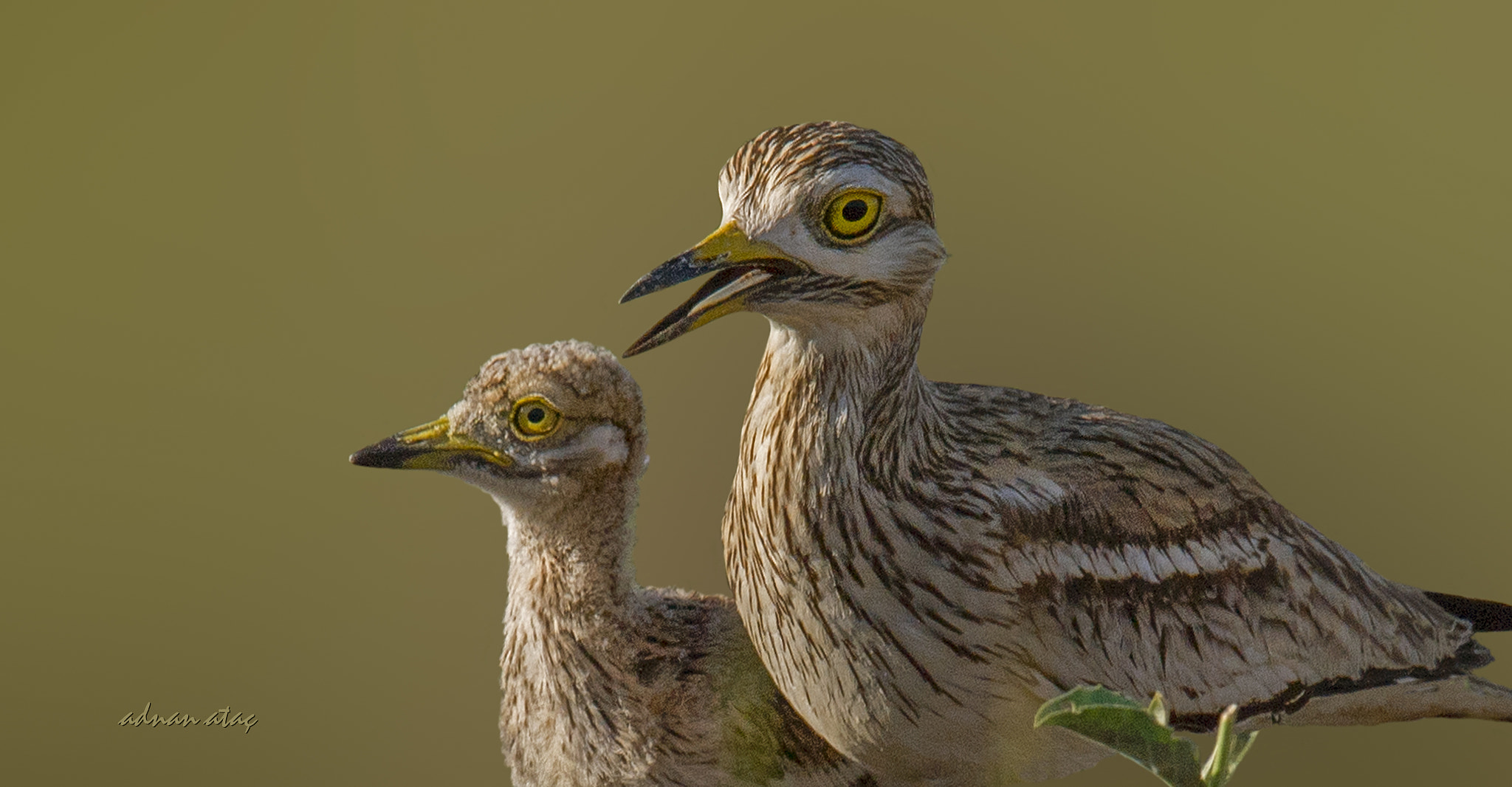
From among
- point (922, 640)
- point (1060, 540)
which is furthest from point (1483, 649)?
point (922, 640)

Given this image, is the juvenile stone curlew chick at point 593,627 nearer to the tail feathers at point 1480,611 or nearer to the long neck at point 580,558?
the long neck at point 580,558

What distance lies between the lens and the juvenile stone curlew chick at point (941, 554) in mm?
1785

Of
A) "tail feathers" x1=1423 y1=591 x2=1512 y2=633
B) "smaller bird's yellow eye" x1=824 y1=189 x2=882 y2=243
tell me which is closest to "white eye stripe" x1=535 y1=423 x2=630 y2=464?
"smaller bird's yellow eye" x1=824 y1=189 x2=882 y2=243

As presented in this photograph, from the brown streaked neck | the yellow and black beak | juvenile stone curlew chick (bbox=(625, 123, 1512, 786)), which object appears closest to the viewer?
the yellow and black beak

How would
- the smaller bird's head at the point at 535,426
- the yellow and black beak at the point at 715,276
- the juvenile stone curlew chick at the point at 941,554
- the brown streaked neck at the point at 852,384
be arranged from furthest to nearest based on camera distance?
the smaller bird's head at the point at 535,426 → the brown streaked neck at the point at 852,384 → the juvenile stone curlew chick at the point at 941,554 → the yellow and black beak at the point at 715,276

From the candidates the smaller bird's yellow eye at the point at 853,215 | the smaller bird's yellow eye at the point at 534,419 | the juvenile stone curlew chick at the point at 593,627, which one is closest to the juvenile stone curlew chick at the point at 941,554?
the smaller bird's yellow eye at the point at 853,215

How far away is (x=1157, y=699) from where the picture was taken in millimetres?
1130

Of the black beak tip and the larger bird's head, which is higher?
the larger bird's head

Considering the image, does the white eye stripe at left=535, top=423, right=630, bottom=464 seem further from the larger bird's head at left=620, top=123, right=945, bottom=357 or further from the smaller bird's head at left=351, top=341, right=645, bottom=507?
the larger bird's head at left=620, top=123, right=945, bottom=357

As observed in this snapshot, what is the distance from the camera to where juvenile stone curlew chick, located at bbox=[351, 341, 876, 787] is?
2.24 m

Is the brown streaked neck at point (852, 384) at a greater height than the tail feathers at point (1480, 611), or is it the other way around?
the brown streaked neck at point (852, 384)

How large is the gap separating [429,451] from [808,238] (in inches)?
33.8
